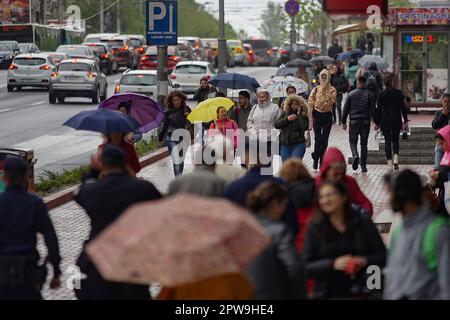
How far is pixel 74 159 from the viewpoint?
2508 centimetres

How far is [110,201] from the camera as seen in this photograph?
9.06 m

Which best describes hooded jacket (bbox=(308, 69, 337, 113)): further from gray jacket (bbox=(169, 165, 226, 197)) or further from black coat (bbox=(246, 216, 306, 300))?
Result: black coat (bbox=(246, 216, 306, 300))

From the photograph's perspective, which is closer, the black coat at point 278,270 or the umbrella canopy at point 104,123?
the black coat at point 278,270

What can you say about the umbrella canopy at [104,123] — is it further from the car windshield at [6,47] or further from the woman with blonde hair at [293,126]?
the car windshield at [6,47]

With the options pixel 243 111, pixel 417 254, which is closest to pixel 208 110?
pixel 243 111

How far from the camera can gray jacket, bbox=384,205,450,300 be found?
7469mm

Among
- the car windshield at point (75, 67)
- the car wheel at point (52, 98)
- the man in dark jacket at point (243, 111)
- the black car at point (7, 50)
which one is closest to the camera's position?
the man in dark jacket at point (243, 111)

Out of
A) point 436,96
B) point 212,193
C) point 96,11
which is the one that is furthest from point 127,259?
point 96,11

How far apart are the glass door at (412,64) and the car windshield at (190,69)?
15.7 metres

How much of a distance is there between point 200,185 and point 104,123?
15.5 ft

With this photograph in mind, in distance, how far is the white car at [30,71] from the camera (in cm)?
4881

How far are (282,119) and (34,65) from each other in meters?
31.5

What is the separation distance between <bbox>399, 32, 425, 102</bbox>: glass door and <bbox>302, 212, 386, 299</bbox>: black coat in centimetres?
2485

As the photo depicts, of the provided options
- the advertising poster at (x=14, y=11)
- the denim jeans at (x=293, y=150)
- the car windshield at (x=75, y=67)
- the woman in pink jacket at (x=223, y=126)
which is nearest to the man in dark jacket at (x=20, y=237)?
the woman in pink jacket at (x=223, y=126)
